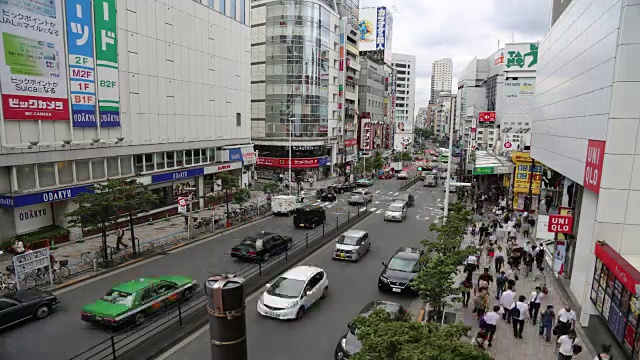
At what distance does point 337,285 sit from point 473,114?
127458mm

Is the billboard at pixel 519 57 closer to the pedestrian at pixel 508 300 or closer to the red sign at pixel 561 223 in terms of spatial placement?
the red sign at pixel 561 223

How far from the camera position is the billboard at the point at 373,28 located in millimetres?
98188

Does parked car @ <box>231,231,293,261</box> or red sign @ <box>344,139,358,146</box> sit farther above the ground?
red sign @ <box>344,139,358,146</box>

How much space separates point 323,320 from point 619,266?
9.26 metres

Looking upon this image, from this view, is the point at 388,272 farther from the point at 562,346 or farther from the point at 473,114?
the point at 473,114

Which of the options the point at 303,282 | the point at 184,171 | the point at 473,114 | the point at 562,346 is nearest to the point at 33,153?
the point at 184,171

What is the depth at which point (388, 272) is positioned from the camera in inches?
695

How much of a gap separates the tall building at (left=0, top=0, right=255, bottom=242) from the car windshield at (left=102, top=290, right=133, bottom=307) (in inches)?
489

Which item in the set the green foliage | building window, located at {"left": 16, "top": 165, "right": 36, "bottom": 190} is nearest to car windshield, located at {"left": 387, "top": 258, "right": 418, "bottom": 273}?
the green foliage

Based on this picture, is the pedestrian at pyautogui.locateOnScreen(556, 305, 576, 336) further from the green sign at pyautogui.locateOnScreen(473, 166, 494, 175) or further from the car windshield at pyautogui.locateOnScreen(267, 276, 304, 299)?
the green sign at pyautogui.locateOnScreen(473, 166, 494, 175)

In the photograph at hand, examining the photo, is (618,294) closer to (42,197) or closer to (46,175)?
(42,197)

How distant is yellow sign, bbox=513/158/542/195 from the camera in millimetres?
33094

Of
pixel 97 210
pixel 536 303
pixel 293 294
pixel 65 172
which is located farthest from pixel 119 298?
pixel 65 172

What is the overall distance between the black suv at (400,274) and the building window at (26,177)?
20.6 metres
